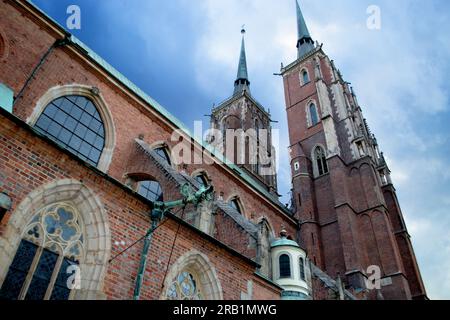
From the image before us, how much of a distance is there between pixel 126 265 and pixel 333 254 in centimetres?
1672

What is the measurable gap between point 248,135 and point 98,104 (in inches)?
902

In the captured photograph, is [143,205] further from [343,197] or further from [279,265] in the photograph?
[343,197]

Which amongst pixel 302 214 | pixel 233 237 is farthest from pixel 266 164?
pixel 233 237

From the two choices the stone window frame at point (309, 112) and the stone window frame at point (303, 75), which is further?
the stone window frame at point (303, 75)

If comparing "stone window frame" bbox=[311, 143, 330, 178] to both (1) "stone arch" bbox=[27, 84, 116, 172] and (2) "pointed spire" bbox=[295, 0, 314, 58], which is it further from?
(1) "stone arch" bbox=[27, 84, 116, 172]

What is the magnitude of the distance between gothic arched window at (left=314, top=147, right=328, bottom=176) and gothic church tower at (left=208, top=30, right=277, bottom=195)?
5604 millimetres

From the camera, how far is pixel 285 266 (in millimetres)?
12078

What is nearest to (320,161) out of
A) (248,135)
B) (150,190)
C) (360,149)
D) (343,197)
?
(360,149)

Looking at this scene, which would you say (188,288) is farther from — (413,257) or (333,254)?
(413,257)

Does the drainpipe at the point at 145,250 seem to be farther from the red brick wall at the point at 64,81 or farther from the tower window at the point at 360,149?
the tower window at the point at 360,149

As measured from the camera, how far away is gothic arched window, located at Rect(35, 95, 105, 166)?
437 inches

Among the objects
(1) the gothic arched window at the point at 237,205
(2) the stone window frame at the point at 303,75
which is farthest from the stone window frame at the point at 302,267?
(2) the stone window frame at the point at 303,75

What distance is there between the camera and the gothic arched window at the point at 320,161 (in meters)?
25.5

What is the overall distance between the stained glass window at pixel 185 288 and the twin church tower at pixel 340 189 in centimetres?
1225
